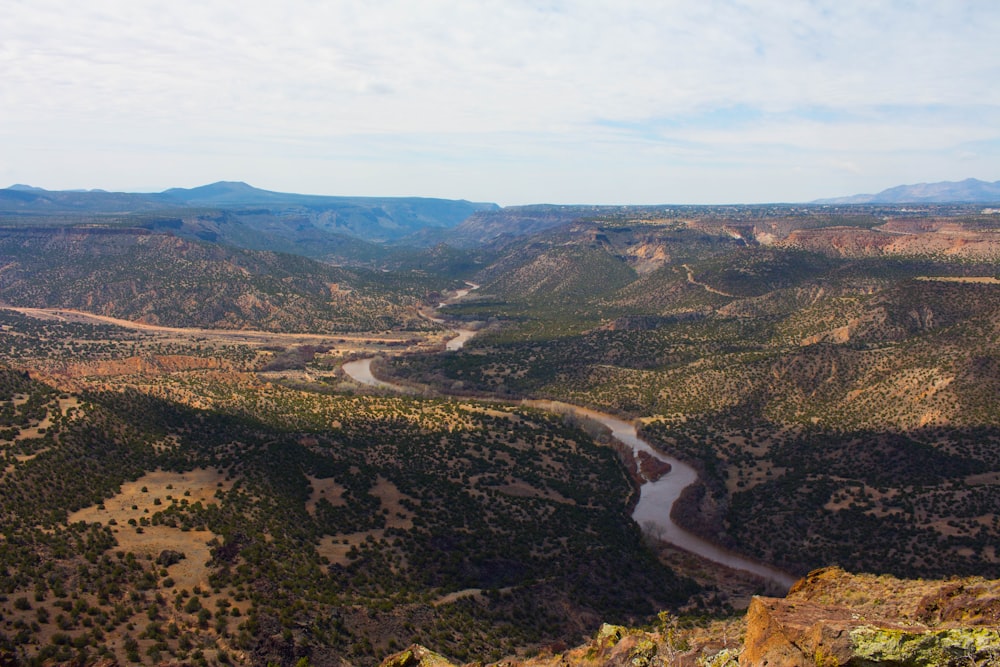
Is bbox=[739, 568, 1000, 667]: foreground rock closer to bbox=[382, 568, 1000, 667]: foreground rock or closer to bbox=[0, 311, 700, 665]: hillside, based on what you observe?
bbox=[382, 568, 1000, 667]: foreground rock

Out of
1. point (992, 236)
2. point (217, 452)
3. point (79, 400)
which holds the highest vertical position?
point (992, 236)

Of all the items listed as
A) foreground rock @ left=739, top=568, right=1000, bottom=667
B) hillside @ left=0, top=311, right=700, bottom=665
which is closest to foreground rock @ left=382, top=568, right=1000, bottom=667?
foreground rock @ left=739, top=568, right=1000, bottom=667

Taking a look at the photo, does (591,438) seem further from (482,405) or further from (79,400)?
(79,400)

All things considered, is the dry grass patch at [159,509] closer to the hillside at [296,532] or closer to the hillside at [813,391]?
the hillside at [296,532]

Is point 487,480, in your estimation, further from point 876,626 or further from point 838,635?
point 838,635

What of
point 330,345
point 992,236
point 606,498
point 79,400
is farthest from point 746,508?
point 992,236

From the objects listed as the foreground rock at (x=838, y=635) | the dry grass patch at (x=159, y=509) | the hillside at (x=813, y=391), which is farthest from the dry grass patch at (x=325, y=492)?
the hillside at (x=813, y=391)
